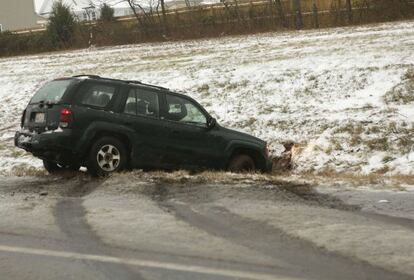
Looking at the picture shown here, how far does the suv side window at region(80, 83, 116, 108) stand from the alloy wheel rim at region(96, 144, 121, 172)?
2.37 feet

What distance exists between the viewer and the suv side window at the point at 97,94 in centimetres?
970

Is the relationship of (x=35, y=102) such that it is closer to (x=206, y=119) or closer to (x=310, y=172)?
(x=206, y=119)

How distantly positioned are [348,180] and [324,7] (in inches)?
953

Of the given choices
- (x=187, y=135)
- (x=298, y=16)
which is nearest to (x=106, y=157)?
(x=187, y=135)

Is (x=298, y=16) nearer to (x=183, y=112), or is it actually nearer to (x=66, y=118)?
(x=183, y=112)

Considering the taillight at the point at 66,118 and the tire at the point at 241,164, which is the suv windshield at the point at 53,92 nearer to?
the taillight at the point at 66,118

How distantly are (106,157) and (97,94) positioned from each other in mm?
1067

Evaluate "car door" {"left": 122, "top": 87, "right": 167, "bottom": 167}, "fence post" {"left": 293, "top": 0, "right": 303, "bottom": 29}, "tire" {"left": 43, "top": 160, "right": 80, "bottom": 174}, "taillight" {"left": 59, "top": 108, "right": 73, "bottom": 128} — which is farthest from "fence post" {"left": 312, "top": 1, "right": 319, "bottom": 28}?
"taillight" {"left": 59, "top": 108, "right": 73, "bottom": 128}

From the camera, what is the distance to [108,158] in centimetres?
986

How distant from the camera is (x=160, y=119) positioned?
407 inches

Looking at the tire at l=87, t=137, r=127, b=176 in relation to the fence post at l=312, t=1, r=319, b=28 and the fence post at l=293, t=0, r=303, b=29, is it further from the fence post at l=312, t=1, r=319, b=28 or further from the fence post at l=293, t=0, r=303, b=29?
the fence post at l=312, t=1, r=319, b=28

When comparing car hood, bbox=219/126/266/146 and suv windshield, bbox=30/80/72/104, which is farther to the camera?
car hood, bbox=219/126/266/146

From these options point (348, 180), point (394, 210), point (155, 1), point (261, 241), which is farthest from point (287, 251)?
point (155, 1)

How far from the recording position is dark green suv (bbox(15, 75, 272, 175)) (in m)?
9.48
